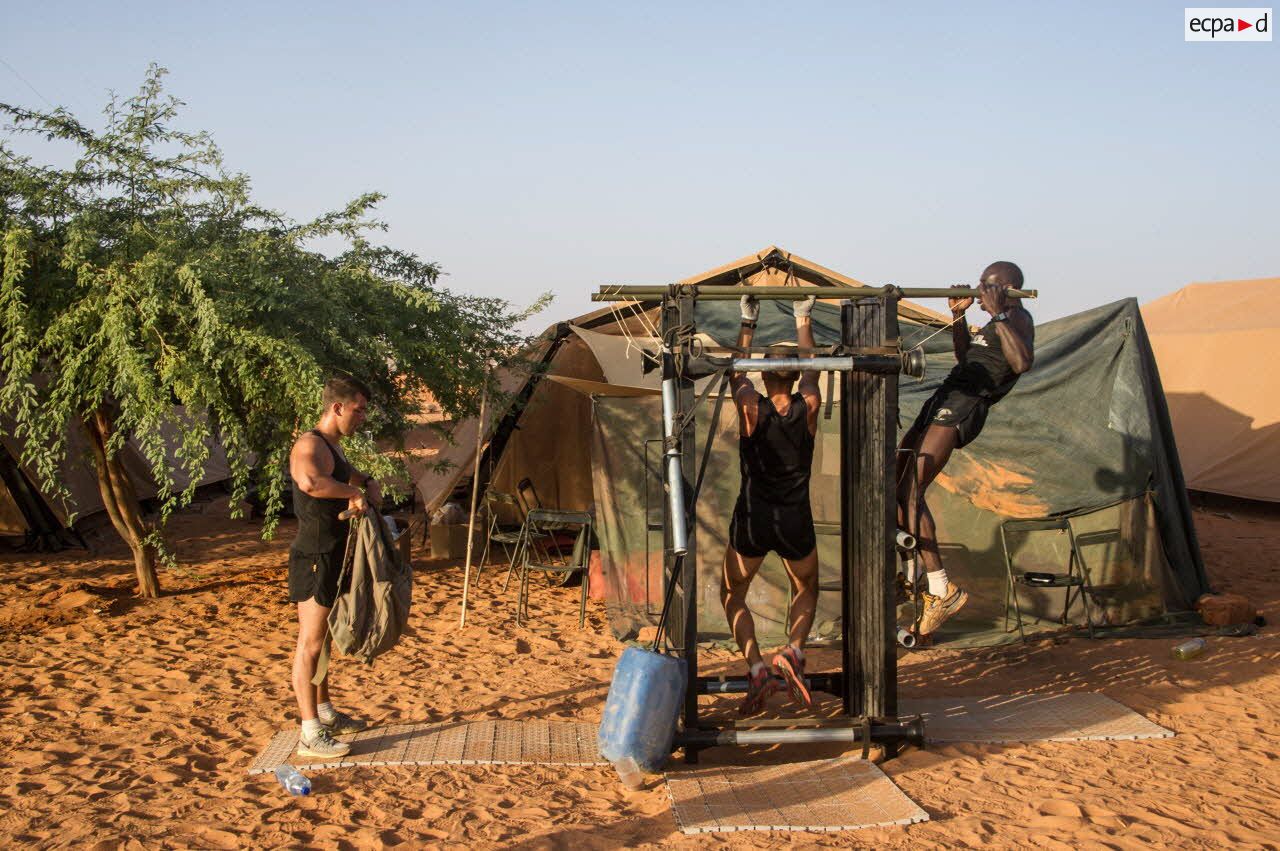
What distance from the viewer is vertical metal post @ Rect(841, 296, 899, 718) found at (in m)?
5.21

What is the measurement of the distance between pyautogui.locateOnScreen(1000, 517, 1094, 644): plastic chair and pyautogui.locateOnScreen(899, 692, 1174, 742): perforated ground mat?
4.95ft

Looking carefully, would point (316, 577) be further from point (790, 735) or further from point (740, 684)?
point (790, 735)

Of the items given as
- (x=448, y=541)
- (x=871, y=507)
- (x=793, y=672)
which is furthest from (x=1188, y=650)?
(x=448, y=541)

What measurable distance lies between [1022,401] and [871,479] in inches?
168

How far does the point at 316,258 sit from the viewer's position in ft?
28.3

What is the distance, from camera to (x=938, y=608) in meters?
5.48

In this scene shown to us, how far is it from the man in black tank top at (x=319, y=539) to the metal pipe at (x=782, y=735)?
171 cm

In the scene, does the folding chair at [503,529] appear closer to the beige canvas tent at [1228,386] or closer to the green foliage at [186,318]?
the green foliage at [186,318]

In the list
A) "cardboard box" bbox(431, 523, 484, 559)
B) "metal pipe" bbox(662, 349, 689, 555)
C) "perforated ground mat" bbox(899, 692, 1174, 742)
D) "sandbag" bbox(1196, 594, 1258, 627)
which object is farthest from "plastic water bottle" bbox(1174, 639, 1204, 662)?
"cardboard box" bbox(431, 523, 484, 559)

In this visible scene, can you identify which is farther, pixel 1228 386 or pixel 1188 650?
pixel 1228 386

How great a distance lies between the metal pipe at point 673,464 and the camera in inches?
185

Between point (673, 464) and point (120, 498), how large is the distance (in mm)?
5905

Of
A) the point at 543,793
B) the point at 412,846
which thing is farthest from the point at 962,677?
the point at 412,846

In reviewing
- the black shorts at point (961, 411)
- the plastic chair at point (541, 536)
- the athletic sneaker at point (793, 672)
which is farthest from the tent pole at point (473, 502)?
the black shorts at point (961, 411)
